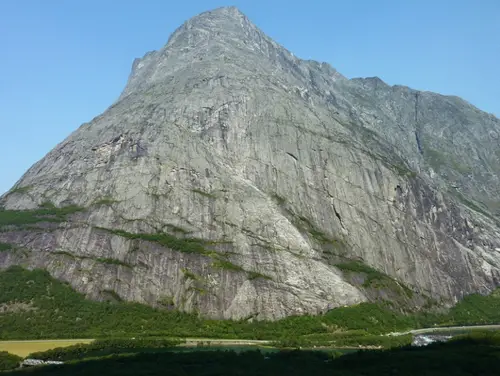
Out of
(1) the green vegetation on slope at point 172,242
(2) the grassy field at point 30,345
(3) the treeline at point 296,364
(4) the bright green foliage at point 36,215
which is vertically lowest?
(3) the treeline at point 296,364

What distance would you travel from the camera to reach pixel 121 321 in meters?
120

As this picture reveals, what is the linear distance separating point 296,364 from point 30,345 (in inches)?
2148

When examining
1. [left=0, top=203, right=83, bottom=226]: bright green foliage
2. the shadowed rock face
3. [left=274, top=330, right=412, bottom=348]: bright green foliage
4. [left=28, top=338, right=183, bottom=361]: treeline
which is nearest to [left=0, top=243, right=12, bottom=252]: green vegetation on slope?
the shadowed rock face

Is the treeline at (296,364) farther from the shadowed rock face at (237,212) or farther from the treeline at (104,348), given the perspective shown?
the shadowed rock face at (237,212)

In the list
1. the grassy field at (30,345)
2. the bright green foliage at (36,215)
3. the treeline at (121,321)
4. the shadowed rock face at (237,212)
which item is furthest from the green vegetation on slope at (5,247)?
the grassy field at (30,345)

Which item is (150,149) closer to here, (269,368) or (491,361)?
(269,368)

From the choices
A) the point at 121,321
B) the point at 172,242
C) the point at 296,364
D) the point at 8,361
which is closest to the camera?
the point at 296,364

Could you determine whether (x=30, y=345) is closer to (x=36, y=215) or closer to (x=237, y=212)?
(x=36, y=215)

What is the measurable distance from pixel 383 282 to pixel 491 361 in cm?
8506

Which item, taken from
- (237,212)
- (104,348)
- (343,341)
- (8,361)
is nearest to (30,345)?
(104,348)

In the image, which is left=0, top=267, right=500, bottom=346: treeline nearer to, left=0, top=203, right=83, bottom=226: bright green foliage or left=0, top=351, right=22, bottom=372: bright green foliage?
left=0, top=203, right=83, bottom=226: bright green foliage

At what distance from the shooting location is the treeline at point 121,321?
114 metres

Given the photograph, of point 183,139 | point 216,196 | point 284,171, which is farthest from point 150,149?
point 284,171

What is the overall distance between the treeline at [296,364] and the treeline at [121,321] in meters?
35.2
